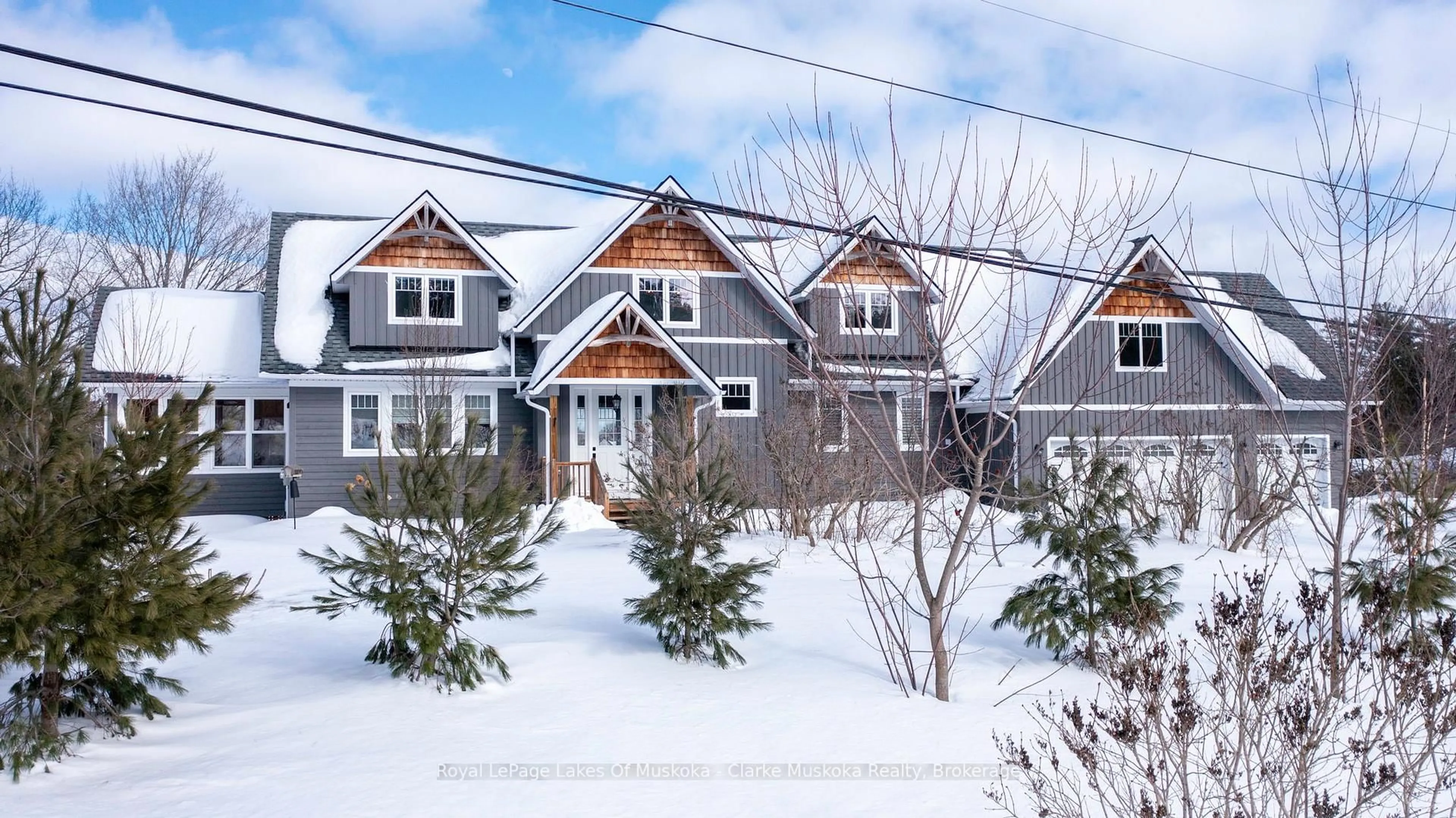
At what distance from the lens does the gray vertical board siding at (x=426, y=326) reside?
18.8m

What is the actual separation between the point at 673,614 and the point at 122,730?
370cm

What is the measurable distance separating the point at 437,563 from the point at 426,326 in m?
11.9

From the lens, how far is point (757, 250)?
21938 mm

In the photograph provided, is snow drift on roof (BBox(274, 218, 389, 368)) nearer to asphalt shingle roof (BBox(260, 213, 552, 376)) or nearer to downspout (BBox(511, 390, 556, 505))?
asphalt shingle roof (BBox(260, 213, 552, 376))

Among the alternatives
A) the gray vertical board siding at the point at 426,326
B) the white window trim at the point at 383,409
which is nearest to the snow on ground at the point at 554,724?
the white window trim at the point at 383,409

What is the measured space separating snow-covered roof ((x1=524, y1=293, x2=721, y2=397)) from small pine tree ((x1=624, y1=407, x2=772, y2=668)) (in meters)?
9.62

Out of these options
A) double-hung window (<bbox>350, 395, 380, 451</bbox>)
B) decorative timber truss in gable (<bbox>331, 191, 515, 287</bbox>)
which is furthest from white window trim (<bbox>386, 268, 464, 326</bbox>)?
double-hung window (<bbox>350, 395, 380, 451</bbox>)

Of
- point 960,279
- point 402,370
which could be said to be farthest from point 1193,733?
point 402,370

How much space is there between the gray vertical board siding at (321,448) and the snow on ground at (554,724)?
9144 millimetres

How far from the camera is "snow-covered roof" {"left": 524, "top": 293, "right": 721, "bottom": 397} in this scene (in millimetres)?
17516

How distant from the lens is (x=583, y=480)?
19.2m

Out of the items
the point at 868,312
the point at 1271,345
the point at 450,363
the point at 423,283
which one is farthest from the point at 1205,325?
the point at 423,283

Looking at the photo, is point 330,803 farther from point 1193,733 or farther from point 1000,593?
point 1000,593

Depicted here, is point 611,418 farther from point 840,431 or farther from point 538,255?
point 840,431
